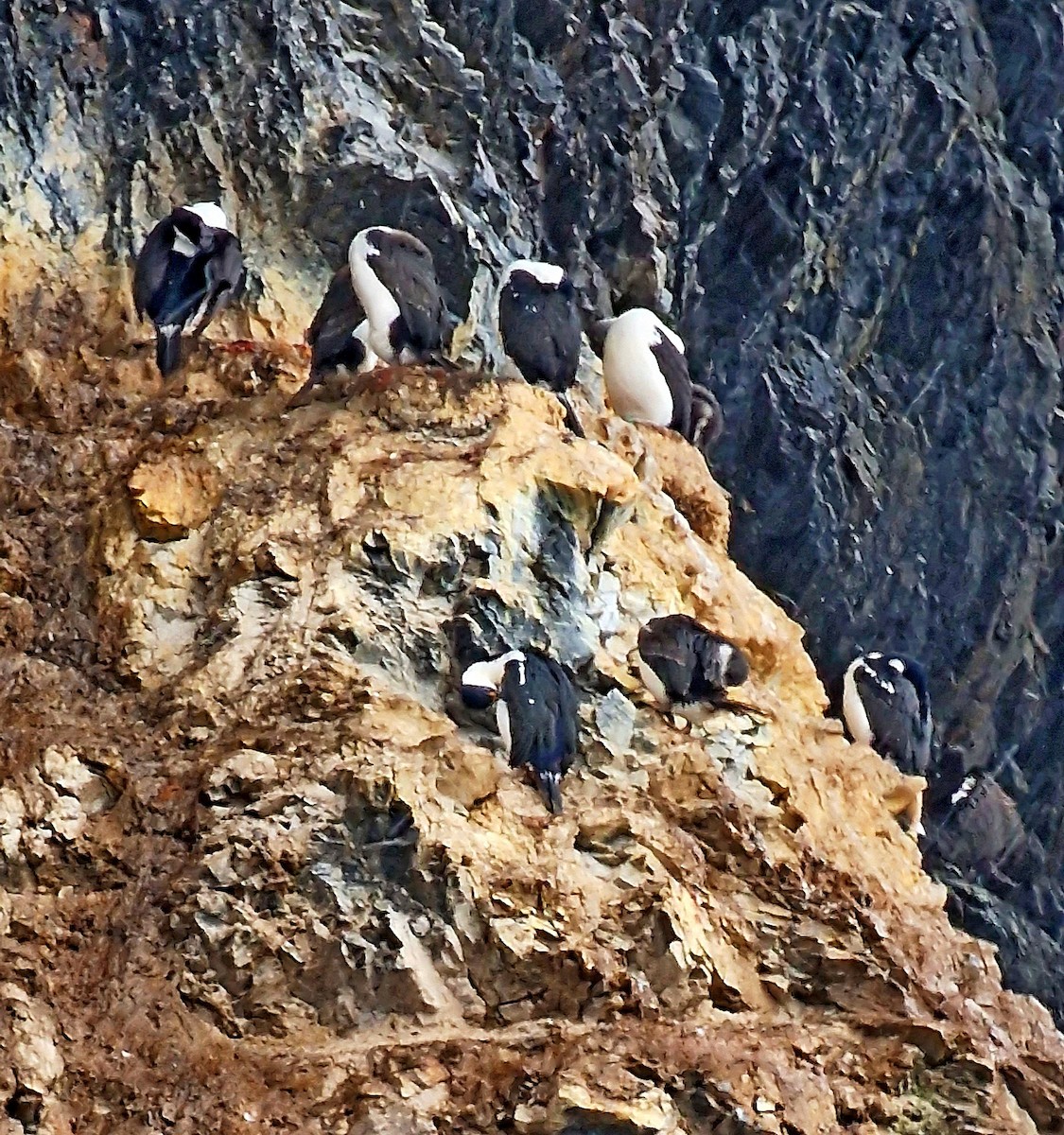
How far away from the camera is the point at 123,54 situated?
1123 cm

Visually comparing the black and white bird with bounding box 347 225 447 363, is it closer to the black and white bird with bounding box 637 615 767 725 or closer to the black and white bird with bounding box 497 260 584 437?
the black and white bird with bounding box 497 260 584 437

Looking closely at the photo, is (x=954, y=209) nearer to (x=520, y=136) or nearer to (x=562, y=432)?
(x=520, y=136)

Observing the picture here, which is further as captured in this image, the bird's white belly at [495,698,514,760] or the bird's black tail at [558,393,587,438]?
the bird's black tail at [558,393,587,438]

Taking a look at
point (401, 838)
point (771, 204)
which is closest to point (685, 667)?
point (401, 838)

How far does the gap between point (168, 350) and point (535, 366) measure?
7.20 ft

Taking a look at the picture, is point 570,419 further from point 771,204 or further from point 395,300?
point 771,204

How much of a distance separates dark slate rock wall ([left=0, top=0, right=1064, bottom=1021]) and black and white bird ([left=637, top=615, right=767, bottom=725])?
3.98m

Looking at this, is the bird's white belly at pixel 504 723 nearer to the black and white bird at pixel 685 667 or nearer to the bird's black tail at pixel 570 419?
the black and white bird at pixel 685 667

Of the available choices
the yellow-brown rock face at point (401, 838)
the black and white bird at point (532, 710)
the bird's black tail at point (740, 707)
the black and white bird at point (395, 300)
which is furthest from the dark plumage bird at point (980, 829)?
the black and white bird at point (532, 710)

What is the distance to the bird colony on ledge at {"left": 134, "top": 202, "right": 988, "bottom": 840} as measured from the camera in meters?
7.95

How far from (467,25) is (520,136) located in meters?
0.91

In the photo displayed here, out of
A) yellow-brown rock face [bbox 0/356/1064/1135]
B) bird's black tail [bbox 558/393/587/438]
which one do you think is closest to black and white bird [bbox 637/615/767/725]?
yellow-brown rock face [bbox 0/356/1064/1135]

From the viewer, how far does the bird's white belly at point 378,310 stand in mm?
9516

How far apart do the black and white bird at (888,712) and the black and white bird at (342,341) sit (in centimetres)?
433
